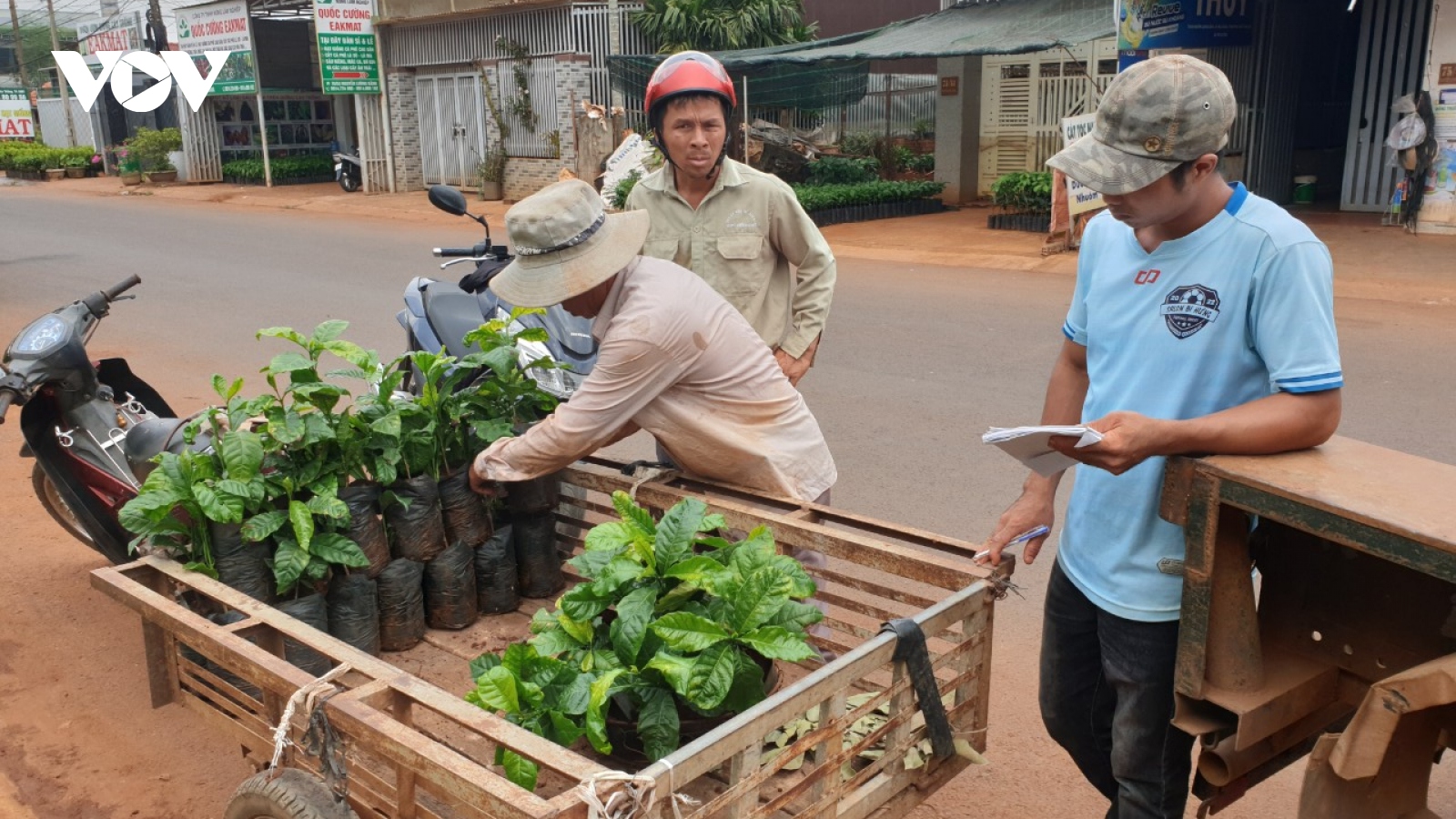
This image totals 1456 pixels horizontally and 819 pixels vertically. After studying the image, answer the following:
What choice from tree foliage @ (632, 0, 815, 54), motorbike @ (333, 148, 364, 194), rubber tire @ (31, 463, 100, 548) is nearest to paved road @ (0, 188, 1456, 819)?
rubber tire @ (31, 463, 100, 548)

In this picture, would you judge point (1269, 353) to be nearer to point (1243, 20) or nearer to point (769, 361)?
point (769, 361)

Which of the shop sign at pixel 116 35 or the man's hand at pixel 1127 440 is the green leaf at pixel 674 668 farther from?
the shop sign at pixel 116 35

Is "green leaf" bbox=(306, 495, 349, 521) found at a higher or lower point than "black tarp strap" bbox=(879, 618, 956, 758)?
Answer: higher

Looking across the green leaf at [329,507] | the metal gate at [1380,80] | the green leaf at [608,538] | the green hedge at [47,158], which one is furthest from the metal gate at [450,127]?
the green leaf at [608,538]

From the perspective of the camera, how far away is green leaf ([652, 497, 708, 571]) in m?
2.40

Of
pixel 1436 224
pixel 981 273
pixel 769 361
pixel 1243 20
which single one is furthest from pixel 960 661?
pixel 1243 20

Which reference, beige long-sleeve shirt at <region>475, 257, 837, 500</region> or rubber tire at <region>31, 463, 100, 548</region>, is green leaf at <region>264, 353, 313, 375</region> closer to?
beige long-sleeve shirt at <region>475, 257, 837, 500</region>

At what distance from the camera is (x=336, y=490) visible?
2.99 metres

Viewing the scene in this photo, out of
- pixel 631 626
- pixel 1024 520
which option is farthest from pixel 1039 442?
pixel 631 626

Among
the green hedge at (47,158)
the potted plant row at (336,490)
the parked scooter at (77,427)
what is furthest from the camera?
the green hedge at (47,158)

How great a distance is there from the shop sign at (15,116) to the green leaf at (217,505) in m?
39.0

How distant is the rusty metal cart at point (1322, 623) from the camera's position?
1.60 m

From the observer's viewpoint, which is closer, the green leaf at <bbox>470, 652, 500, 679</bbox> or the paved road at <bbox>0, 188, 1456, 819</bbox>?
the green leaf at <bbox>470, 652, 500, 679</bbox>

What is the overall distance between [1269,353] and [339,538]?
7.24ft
